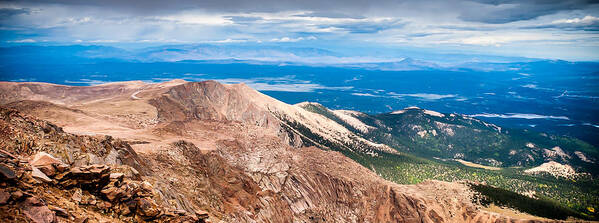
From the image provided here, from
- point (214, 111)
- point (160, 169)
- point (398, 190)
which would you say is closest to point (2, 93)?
point (214, 111)

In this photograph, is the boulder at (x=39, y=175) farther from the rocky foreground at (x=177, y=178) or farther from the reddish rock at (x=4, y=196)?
the reddish rock at (x=4, y=196)

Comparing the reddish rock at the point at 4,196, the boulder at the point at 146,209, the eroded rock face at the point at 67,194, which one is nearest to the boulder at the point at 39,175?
the eroded rock face at the point at 67,194

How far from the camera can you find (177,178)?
62.3 meters

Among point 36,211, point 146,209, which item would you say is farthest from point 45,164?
point 146,209

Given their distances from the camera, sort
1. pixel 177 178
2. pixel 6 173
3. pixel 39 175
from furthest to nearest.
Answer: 1. pixel 177 178
2. pixel 39 175
3. pixel 6 173

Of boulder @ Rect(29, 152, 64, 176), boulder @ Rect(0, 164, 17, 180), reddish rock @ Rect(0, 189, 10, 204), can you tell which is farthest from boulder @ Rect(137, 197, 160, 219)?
reddish rock @ Rect(0, 189, 10, 204)

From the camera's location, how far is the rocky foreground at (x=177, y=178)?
26625mm

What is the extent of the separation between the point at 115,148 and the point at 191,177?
50.3 feet

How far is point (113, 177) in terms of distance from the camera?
30484 millimetres

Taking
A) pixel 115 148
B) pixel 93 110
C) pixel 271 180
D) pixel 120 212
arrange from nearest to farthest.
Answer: pixel 120 212 < pixel 115 148 < pixel 271 180 < pixel 93 110

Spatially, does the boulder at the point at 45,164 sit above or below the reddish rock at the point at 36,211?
above

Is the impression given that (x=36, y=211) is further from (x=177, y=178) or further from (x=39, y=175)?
(x=177, y=178)

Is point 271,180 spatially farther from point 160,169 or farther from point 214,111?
point 214,111

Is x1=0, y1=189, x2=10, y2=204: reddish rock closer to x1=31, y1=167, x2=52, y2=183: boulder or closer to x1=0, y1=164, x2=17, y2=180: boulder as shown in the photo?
x1=0, y1=164, x2=17, y2=180: boulder
